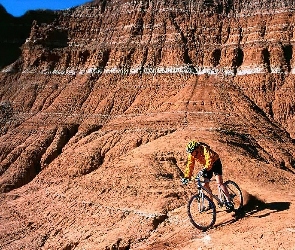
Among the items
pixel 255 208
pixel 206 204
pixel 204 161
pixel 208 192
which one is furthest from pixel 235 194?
pixel 204 161

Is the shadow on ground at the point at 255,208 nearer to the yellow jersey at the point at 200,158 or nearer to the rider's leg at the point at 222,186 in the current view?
the rider's leg at the point at 222,186

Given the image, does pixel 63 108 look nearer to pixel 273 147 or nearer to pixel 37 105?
pixel 37 105

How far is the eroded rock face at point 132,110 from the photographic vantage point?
21641mm

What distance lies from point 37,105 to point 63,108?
320 centimetres

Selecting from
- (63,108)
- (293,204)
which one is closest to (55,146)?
(63,108)

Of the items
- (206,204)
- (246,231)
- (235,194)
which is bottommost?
(246,231)

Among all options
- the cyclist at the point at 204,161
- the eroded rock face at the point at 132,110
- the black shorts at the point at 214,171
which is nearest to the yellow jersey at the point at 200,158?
the cyclist at the point at 204,161

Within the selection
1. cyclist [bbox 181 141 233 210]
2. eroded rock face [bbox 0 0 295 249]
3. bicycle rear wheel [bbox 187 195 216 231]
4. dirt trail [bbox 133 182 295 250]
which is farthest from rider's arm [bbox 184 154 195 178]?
eroded rock face [bbox 0 0 295 249]

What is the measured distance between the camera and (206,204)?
41.5 feet

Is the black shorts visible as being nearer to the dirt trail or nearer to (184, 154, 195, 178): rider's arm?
(184, 154, 195, 178): rider's arm

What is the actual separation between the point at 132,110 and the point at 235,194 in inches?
1044

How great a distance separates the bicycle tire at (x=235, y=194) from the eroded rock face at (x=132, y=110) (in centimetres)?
326

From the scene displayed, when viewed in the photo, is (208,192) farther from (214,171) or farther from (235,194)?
(235,194)

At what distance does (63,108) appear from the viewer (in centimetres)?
4122
